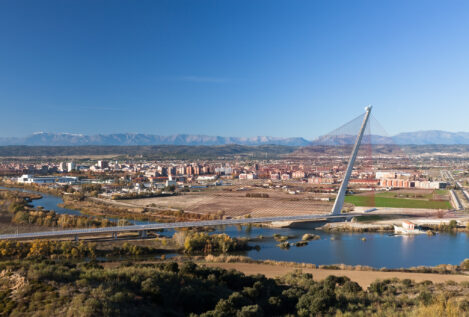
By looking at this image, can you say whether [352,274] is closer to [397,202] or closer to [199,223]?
[199,223]

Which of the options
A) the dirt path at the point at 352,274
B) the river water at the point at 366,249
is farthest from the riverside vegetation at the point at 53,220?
the dirt path at the point at 352,274

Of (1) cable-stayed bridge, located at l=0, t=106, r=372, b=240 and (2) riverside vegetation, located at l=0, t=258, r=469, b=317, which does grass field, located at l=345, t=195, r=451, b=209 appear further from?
(2) riverside vegetation, located at l=0, t=258, r=469, b=317

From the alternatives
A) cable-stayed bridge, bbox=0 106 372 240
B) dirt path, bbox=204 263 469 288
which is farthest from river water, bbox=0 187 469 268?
dirt path, bbox=204 263 469 288

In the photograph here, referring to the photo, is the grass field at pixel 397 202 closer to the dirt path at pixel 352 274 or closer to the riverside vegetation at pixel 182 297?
the dirt path at pixel 352 274

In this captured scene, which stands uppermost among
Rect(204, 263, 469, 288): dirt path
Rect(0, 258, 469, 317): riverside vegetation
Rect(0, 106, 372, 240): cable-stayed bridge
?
Rect(0, 258, 469, 317): riverside vegetation

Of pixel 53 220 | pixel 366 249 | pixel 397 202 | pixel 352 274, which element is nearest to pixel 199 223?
pixel 366 249

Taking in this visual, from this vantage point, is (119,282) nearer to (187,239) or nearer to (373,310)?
(373,310)

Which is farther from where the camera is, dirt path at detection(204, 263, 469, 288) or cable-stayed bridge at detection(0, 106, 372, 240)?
cable-stayed bridge at detection(0, 106, 372, 240)
